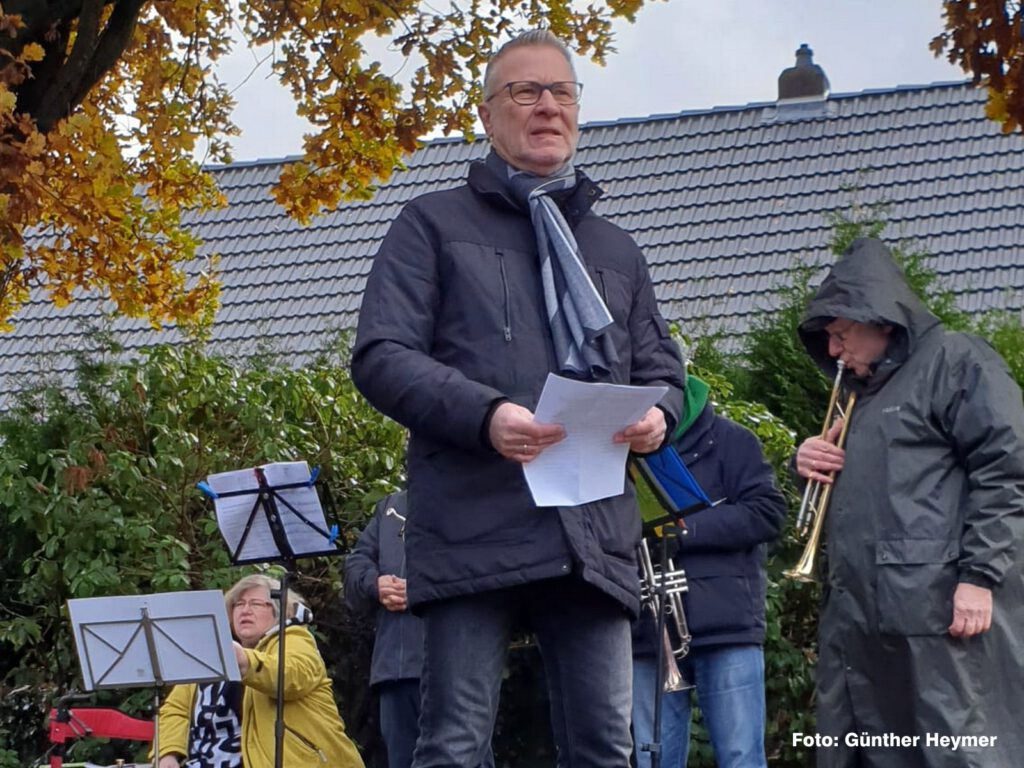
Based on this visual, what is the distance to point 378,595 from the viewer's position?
23.3 ft

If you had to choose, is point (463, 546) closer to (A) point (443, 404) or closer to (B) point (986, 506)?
(A) point (443, 404)

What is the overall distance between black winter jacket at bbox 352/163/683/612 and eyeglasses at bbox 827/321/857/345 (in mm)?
1812

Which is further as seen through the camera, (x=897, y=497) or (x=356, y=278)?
(x=356, y=278)

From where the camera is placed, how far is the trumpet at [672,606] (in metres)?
6.41

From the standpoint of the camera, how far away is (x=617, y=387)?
3.52 meters

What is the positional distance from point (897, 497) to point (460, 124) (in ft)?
15.2

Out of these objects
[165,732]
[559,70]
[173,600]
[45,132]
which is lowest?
[165,732]

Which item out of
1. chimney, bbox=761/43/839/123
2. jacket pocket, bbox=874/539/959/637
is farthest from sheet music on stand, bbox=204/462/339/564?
chimney, bbox=761/43/839/123

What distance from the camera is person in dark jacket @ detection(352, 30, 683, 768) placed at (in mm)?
3584

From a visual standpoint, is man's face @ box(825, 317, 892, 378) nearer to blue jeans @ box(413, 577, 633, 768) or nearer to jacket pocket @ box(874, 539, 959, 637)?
jacket pocket @ box(874, 539, 959, 637)

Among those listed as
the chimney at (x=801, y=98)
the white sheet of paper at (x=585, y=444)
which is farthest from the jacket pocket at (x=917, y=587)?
the chimney at (x=801, y=98)

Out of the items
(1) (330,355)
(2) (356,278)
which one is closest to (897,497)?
(1) (330,355)

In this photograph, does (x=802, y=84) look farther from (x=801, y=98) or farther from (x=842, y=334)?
(x=842, y=334)

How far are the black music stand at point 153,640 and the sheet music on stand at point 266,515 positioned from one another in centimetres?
34
